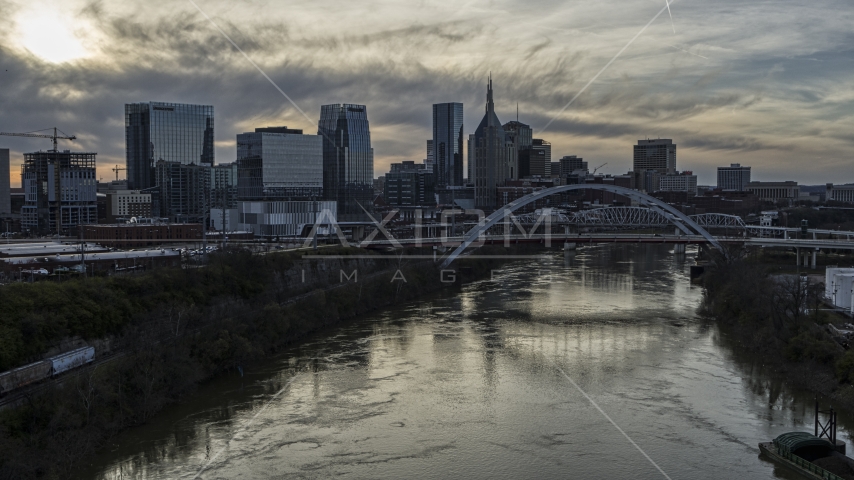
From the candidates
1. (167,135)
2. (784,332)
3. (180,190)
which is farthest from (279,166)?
(784,332)

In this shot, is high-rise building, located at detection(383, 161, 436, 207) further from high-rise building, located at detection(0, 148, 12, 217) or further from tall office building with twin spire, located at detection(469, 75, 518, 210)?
high-rise building, located at detection(0, 148, 12, 217)

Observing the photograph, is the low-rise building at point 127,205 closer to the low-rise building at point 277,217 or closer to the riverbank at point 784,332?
the low-rise building at point 277,217

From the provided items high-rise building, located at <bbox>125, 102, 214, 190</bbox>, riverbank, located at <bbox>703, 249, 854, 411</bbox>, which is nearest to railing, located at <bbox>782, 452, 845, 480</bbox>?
riverbank, located at <bbox>703, 249, 854, 411</bbox>

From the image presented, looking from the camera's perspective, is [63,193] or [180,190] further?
[180,190]

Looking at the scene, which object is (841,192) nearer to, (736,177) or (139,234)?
(736,177)

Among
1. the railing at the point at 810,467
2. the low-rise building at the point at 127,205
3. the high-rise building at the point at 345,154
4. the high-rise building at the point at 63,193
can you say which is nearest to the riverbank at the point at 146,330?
the railing at the point at 810,467

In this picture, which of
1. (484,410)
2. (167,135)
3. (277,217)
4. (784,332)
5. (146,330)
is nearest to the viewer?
(484,410)

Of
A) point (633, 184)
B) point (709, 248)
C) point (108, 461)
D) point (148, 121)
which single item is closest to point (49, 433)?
Result: point (108, 461)
